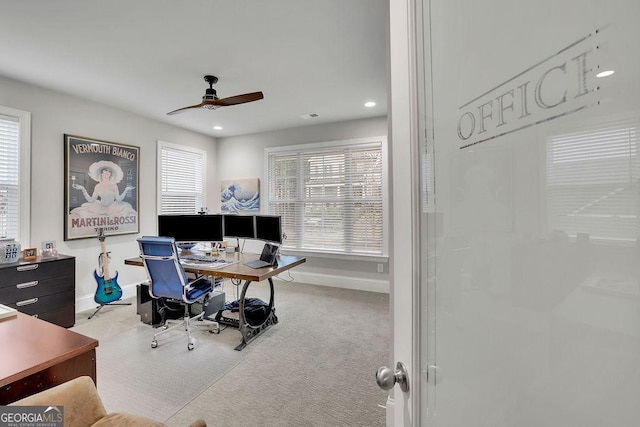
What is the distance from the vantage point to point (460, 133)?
0.56m

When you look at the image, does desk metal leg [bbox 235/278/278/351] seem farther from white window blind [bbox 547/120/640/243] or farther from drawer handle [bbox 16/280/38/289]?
white window blind [bbox 547/120/640/243]

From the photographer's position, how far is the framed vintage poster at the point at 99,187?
3.64 m

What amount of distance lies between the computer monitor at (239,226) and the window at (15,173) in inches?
83.6

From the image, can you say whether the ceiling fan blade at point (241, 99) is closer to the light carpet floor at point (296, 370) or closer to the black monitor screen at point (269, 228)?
the black monitor screen at point (269, 228)

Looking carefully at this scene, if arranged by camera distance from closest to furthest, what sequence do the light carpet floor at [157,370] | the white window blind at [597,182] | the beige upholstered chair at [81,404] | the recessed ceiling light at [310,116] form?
1. the white window blind at [597,182]
2. the beige upholstered chair at [81,404]
3. the light carpet floor at [157,370]
4. the recessed ceiling light at [310,116]

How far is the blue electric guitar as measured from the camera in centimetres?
361

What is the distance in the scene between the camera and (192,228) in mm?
3650

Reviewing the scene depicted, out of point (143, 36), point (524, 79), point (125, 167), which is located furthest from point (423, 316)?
point (125, 167)

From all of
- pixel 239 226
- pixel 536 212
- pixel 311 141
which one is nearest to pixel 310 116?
pixel 311 141

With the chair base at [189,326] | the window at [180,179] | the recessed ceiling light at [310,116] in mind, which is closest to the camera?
the chair base at [189,326]

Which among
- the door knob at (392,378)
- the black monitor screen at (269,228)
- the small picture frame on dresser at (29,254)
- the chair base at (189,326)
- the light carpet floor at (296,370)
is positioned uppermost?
the black monitor screen at (269,228)

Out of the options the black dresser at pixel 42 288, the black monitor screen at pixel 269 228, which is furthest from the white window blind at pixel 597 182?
Answer: the black dresser at pixel 42 288

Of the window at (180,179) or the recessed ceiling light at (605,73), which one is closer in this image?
the recessed ceiling light at (605,73)

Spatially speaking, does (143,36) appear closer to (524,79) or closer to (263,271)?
(263,271)
